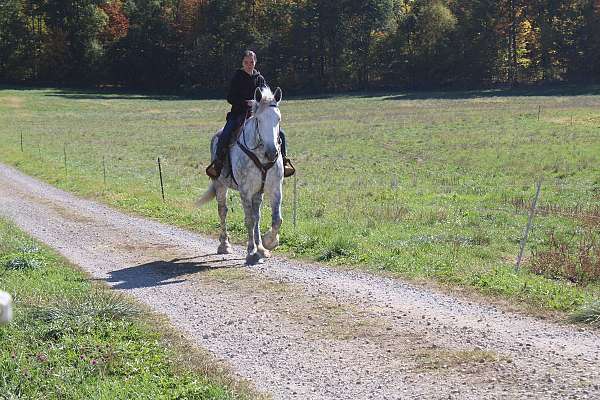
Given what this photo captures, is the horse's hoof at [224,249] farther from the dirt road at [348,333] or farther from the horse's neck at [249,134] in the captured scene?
the horse's neck at [249,134]

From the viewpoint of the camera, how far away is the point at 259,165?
1277cm

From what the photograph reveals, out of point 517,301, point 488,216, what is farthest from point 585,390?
point 488,216

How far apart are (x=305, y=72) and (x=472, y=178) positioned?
80917 mm

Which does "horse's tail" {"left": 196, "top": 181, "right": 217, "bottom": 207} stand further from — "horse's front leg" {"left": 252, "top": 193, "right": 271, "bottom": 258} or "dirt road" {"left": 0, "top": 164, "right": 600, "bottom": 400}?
"horse's front leg" {"left": 252, "top": 193, "right": 271, "bottom": 258}

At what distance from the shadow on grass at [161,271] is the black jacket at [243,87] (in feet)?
9.59

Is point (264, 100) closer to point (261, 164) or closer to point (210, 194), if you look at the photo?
point (261, 164)

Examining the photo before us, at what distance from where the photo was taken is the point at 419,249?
13734 mm

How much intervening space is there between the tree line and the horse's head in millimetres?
89095

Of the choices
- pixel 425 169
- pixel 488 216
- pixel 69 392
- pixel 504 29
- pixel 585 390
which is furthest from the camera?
pixel 504 29

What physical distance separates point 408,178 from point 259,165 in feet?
56.7

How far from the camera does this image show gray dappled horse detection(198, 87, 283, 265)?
482 inches

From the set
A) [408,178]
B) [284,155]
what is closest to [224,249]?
[284,155]

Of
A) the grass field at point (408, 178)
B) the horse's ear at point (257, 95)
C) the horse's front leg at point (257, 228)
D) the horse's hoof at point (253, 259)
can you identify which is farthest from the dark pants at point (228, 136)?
the grass field at point (408, 178)

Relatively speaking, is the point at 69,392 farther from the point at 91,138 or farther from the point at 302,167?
the point at 91,138
